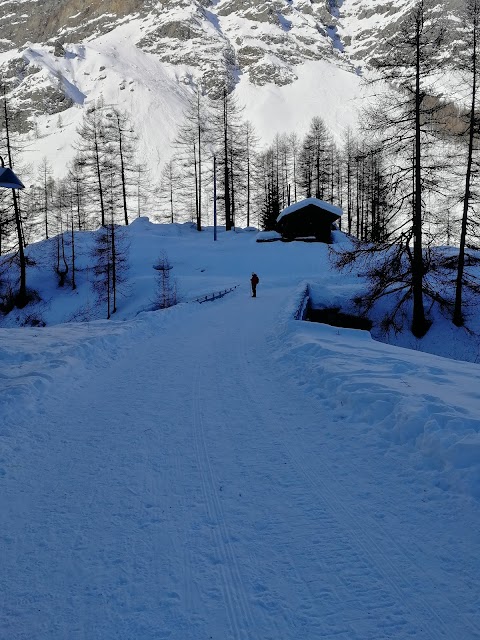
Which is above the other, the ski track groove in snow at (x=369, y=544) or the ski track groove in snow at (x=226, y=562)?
the ski track groove in snow at (x=369, y=544)

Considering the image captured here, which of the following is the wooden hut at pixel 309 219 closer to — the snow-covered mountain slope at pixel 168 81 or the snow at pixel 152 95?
the snow at pixel 152 95

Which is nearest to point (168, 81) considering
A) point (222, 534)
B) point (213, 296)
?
point (213, 296)

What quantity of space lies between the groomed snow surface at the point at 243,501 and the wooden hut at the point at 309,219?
32.8 metres

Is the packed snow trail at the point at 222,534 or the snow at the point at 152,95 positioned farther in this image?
the snow at the point at 152,95

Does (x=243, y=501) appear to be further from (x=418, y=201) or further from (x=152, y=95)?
(x=152, y=95)

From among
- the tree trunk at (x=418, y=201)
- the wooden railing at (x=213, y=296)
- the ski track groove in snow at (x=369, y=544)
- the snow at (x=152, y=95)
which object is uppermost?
the snow at (x=152, y=95)

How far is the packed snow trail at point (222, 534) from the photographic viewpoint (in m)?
2.51

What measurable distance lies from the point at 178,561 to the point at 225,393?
13.9 ft

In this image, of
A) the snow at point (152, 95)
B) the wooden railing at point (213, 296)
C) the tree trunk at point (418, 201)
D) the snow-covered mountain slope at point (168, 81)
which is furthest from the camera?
the snow-covered mountain slope at point (168, 81)

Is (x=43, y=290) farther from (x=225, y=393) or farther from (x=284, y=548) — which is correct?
(x=284, y=548)

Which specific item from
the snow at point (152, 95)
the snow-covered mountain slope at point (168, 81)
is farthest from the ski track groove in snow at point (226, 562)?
the snow-covered mountain slope at point (168, 81)

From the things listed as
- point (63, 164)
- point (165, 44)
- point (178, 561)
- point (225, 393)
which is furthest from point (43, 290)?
point (165, 44)

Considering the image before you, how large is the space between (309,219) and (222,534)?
39.2 meters

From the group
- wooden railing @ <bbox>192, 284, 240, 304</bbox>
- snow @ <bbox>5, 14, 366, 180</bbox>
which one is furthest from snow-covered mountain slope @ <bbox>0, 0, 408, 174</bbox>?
wooden railing @ <bbox>192, 284, 240, 304</bbox>
